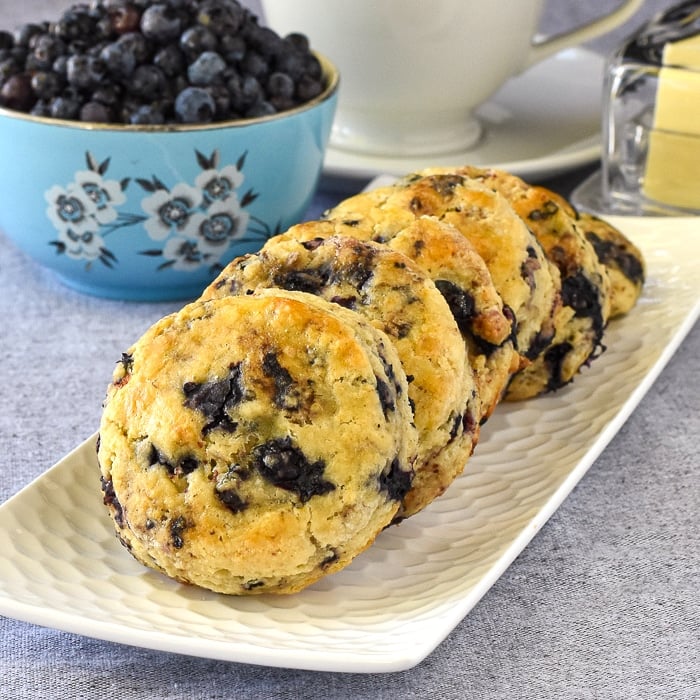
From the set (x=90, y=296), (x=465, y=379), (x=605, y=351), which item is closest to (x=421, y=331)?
(x=465, y=379)

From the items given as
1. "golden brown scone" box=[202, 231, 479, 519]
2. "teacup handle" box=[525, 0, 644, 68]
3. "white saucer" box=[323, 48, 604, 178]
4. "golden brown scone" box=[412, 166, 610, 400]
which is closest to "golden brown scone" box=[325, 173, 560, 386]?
"golden brown scone" box=[412, 166, 610, 400]

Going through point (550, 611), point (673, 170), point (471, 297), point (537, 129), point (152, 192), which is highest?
point (471, 297)

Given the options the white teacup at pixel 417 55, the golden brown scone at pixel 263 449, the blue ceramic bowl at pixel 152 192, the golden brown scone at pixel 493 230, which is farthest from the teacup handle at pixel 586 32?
the golden brown scone at pixel 263 449

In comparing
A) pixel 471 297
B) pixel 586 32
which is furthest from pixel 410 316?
pixel 586 32

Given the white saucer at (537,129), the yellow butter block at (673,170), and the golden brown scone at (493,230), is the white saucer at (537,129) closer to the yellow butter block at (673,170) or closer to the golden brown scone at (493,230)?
the yellow butter block at (673,170)

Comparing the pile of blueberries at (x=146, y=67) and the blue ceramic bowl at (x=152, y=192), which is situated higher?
the pile of blueberries at (x=146, y=67)

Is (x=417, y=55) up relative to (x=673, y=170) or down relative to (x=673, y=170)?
up

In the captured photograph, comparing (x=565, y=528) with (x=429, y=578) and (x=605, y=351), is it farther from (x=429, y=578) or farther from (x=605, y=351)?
(x=605, y=351)

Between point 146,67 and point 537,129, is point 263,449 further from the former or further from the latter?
point 537,129
